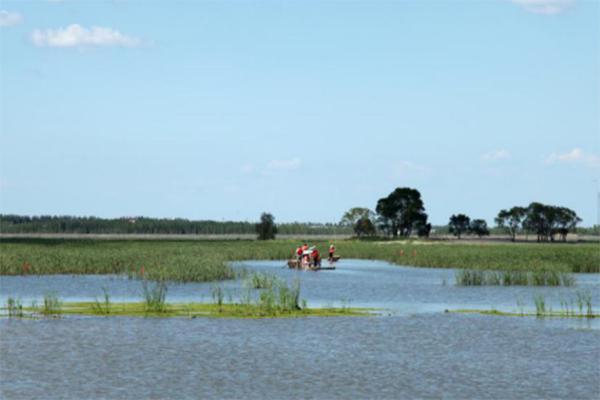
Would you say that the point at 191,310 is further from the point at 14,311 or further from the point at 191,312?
the point at 14,311

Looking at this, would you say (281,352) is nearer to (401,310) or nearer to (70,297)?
(401,310)

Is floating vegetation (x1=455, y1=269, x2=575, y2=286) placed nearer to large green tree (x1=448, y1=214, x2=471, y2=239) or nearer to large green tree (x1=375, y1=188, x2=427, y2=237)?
large green tree (x1=375, y1=188, x2=427, y2=237)

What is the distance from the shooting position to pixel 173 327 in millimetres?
29922

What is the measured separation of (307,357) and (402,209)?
12851 centimetres

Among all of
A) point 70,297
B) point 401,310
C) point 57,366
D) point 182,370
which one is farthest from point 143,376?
point 70,297

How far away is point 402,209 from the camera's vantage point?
15162 cm

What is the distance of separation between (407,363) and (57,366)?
28.7 ft

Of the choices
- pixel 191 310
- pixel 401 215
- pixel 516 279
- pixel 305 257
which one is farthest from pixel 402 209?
pixel 191 310

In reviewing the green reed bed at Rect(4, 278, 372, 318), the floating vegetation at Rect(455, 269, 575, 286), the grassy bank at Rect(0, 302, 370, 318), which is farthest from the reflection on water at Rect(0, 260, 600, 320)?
the grassy bank at Rect(0, 302, 370, 318)

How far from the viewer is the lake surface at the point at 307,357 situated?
65.7 ft

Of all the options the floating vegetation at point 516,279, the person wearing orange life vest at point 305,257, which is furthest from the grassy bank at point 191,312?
the person wearing orange life vest at point 305,257

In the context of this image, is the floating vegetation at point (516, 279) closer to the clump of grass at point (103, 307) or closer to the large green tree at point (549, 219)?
the clump of grass at point (103, 307)

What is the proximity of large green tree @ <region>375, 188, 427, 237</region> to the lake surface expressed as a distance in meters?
112

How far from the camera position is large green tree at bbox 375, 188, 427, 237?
5886 inches
